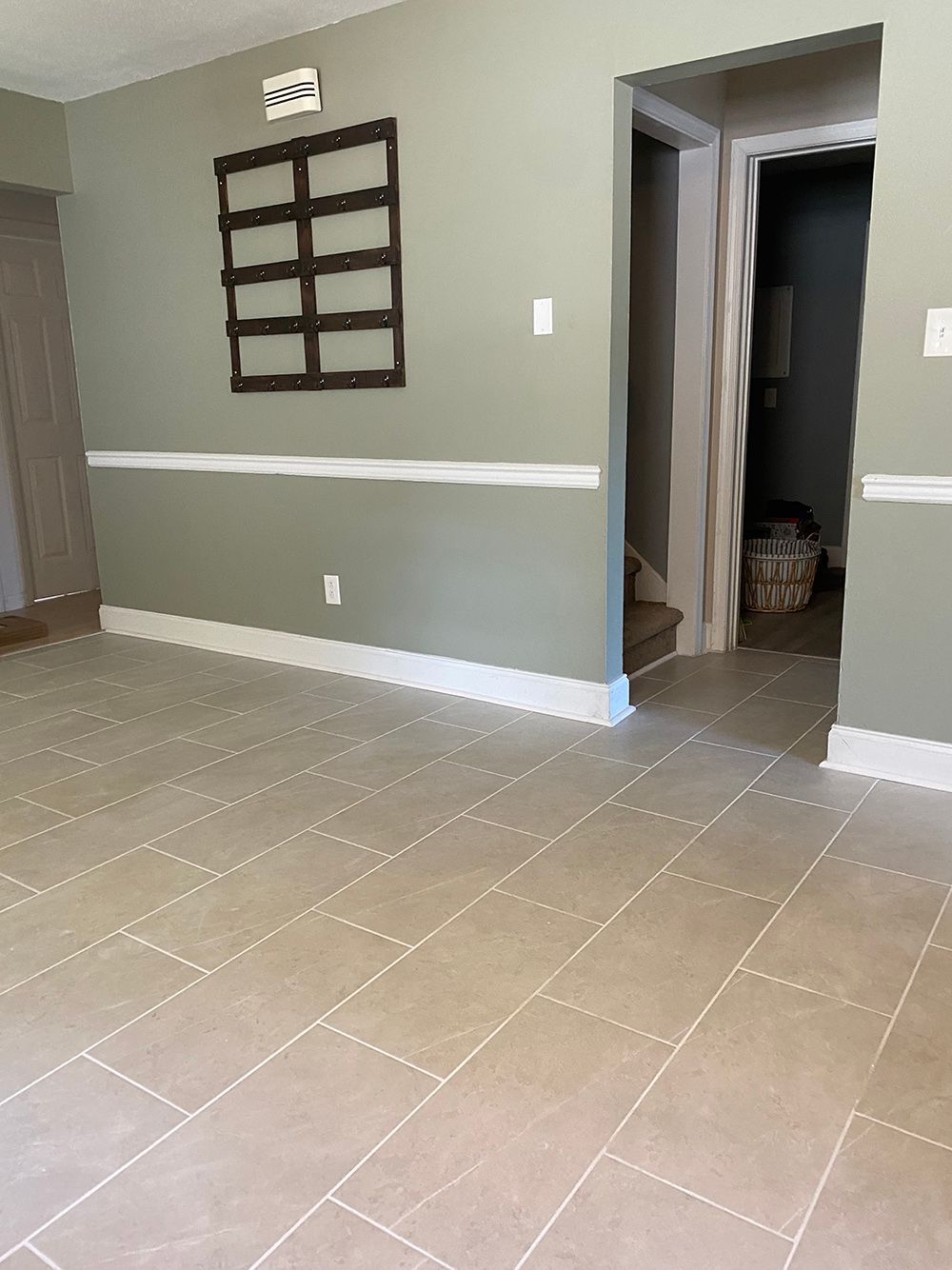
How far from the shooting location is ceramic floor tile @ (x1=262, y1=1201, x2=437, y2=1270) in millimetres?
1257

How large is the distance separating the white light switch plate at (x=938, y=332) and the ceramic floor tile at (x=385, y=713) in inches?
73.0

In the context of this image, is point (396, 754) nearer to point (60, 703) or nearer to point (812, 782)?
point (812, 782)

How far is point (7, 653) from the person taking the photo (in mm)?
Answer: 4246

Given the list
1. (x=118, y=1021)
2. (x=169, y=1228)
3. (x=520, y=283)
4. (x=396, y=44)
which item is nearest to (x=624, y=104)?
(x=520, y=283)

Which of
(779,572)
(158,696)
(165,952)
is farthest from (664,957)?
(779,572)

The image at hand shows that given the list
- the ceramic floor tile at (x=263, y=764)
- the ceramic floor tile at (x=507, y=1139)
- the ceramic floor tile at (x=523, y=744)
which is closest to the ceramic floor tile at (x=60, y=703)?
the ceramic floor tile at (x=263, y=764)

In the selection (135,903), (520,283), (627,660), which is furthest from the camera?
(627,660)

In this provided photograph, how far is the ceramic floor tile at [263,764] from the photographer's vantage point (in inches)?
108

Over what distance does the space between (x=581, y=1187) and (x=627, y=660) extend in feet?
8.10

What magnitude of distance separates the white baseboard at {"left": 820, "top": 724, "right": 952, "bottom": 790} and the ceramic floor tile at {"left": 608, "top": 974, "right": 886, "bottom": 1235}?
1109 millimetres

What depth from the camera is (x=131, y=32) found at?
3324 millimetres

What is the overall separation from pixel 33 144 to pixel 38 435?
5.65ft

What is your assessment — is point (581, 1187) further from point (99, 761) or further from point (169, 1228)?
point (99, 761)

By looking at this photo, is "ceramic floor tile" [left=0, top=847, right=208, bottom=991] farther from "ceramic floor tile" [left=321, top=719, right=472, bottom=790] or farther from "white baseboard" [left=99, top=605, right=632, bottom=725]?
"white baseboard" [left=99, top=605, right=632, bottom=725]
